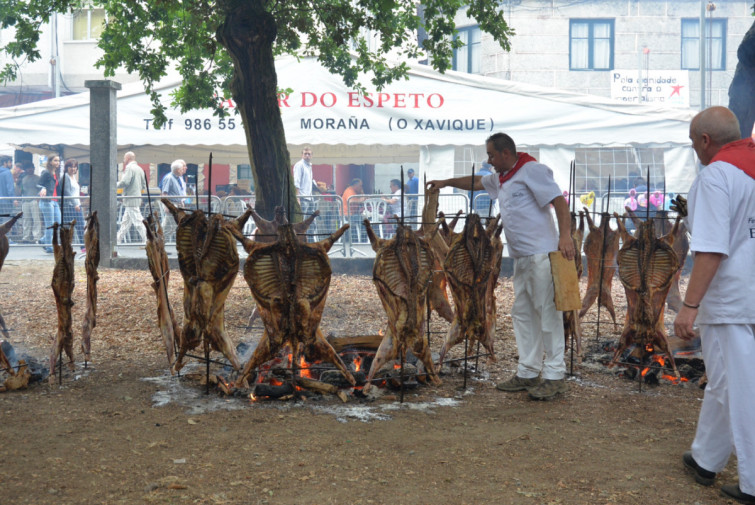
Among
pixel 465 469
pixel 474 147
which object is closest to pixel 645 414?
pixel 465 469

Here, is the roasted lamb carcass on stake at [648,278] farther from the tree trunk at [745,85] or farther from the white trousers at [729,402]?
the tree trunk at [745,85]

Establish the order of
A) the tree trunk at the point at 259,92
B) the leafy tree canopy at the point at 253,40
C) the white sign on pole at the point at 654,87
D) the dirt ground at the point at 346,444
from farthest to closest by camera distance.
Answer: the white sign on pole at the point at 654,87, the leafy tree canopy at the point at 253,40, the tree trunk at the point at 259,92, the dirt ground at the point at 346,444

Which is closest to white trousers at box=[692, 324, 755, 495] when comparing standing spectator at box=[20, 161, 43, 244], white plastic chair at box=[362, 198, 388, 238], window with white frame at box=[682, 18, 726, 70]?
white plastic chair at box=[362, 198, 388, 238]

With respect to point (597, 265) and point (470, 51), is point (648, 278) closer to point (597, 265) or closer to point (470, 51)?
point (597, 265)

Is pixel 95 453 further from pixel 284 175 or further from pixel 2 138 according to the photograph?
pixel 2 138

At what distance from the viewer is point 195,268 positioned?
5820 mm

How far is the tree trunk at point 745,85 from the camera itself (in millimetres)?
8078

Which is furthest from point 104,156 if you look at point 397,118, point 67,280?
point 67,280

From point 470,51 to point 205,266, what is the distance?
26021 millimetres

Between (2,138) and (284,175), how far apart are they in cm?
795

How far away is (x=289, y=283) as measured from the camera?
223 inches

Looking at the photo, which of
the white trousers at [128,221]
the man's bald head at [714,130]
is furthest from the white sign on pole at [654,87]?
the man's bald head at [714,130]

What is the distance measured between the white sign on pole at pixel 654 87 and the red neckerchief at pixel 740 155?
919 inches

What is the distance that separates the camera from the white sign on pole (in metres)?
26.3
